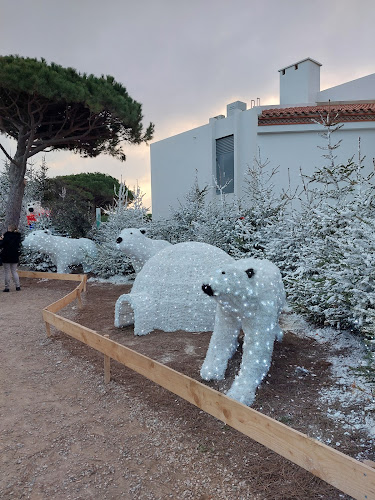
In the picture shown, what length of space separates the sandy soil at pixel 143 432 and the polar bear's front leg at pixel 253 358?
0.58 feet

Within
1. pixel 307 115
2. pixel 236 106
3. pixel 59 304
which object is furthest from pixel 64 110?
pixel 59 304

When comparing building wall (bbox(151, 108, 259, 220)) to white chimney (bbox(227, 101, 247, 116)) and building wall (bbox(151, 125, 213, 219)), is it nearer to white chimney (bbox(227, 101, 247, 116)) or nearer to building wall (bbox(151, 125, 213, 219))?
building wall (bbox(151, 125, 213, 219))

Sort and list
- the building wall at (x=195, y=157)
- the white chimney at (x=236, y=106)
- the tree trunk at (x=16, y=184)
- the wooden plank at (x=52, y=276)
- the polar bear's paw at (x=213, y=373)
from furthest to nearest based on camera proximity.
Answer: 1. the white chimney at (x=236, y=106)
2. the building wall at (x=195, y=157)
3. the tree trunk at (x=16, y=184)
4. the wooden plank at (x=52, y=276)
5. the polar bear's paw at (x=213, y=373)

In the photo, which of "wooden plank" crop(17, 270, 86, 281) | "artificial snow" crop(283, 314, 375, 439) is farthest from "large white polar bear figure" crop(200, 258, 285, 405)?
"wooden plank" crop(17, 270, 86, 281)

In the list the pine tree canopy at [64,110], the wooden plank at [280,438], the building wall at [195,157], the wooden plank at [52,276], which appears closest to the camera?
the wooden plank at [280,438]

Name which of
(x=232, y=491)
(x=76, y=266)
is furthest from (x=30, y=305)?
(x=232, y=491)

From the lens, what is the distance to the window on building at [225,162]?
15320 mm

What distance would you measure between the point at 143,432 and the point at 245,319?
1377 millimetres

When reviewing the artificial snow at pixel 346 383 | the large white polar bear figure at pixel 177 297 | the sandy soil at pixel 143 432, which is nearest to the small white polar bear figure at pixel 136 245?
the large white polar bear figure at pixel 177 297

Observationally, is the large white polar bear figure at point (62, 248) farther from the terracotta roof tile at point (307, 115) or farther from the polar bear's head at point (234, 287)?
the polar bear's head at point (234, 287)

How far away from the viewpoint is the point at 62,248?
10688 millimetres

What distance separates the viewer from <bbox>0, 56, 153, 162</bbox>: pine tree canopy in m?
11.0

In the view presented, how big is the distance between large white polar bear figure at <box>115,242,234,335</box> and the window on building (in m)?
10.2

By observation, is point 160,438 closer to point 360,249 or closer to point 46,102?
point 360,249
